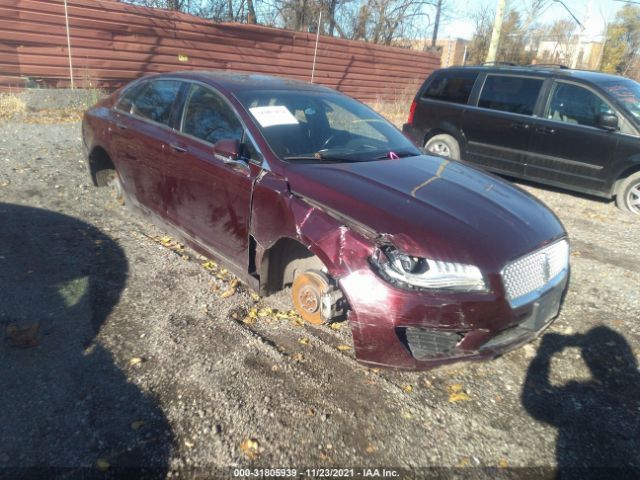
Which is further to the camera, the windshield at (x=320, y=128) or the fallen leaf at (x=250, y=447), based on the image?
the windshield at (x=320, y=128)

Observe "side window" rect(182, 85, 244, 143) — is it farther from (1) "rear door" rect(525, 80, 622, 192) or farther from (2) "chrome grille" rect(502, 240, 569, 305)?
(1) "rear door" rect(525, 80, 622, 192)

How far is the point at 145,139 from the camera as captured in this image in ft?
13.6

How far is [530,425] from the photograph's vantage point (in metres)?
2.56

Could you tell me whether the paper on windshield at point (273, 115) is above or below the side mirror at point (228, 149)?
above

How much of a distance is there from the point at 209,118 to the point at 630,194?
580cm

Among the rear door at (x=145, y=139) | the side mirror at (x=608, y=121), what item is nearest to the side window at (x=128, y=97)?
the rear door at (x=145, y=139)

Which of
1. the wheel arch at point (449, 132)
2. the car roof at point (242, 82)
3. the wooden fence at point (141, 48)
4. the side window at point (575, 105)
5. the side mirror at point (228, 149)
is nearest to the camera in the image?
the side mirror at point (228, 149)

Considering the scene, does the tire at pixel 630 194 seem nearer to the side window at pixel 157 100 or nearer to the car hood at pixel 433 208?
the car hood at pixel 433 208

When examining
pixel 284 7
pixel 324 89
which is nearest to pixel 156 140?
pixel 324 89

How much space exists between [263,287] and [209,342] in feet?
1.71

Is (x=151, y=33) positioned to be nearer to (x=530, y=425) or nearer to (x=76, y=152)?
(x=76, y=152)

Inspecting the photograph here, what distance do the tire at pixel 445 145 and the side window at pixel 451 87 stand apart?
614 mm

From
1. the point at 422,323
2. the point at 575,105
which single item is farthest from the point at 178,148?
the point at 575,105

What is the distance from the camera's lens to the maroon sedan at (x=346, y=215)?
8.20 ft
